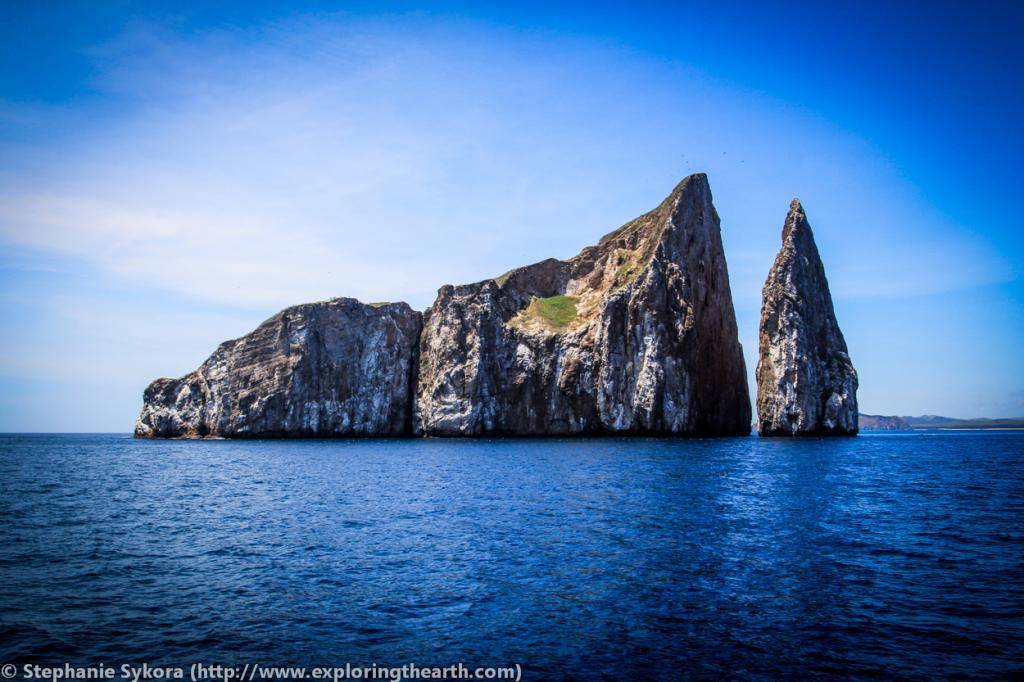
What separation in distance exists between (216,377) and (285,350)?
16.8 m

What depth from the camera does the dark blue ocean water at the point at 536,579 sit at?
576 inches

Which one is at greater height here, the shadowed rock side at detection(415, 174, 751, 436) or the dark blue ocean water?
the shadowed rock side at detection(415, 174, 751, 436)

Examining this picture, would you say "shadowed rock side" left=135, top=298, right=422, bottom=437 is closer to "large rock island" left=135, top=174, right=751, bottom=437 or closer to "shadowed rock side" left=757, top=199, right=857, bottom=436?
"large rock island" left=135, top=174, right=751, bottom=437

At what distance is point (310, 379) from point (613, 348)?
218 feet

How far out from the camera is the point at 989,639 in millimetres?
15234

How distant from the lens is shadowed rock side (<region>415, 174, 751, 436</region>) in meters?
113

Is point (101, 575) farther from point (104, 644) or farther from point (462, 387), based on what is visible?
point (462, 387)

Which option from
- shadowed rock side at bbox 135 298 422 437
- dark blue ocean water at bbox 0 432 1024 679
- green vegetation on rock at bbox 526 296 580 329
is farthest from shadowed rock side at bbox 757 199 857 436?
shadowed rock side at bbox 135 298 422 437

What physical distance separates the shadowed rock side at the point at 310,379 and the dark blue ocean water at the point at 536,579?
90.9m

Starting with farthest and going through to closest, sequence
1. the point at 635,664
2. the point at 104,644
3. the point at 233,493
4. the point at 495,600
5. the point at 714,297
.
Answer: the point at 714,297 → the point at 233,493 → the point at 495,600 → the point at 104,644 → the point at 635,664

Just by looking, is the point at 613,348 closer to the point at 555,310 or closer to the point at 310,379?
the point at 555,310

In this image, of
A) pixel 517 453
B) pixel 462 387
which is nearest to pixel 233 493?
pixel 517 453

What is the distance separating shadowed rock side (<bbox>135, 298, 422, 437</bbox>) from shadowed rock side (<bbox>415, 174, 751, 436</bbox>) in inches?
294

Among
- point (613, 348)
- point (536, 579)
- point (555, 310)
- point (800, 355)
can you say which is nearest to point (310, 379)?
point (555, 310)
